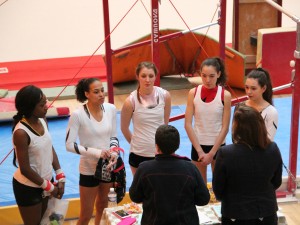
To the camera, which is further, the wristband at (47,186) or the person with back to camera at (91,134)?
the person with back to camera at (91,134)

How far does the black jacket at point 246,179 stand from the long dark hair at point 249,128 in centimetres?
4

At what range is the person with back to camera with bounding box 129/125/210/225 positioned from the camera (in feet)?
8.92

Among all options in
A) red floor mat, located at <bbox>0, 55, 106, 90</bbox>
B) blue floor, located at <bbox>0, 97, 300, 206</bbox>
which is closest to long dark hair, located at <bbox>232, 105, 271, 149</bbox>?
blue floor, located at <bbox>0, 97, 300, 206</bbox>

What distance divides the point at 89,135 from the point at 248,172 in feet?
3.81

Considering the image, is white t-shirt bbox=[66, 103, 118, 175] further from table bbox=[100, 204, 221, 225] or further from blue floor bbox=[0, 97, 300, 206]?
blue floor bbox=[0, 97, 300, 206]

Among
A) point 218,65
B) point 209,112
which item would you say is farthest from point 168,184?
point 218,65

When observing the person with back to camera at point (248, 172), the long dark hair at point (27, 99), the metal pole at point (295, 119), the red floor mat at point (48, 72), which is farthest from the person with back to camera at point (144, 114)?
the red floor mat at point (48, 72)

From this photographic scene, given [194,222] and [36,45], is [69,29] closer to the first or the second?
[36,45]

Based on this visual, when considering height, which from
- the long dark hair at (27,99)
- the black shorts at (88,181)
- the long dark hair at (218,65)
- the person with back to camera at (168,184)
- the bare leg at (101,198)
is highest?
the long dark hair at (218,65)

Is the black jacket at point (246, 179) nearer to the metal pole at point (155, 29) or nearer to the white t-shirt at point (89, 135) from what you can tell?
the white t-shirt at point (89, 135)

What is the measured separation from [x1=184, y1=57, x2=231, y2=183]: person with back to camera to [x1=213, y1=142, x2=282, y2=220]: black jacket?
38.7 inches

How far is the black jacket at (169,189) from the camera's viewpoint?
2.72m

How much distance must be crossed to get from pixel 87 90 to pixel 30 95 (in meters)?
0.50

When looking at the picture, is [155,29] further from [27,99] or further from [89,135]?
[27,99]
